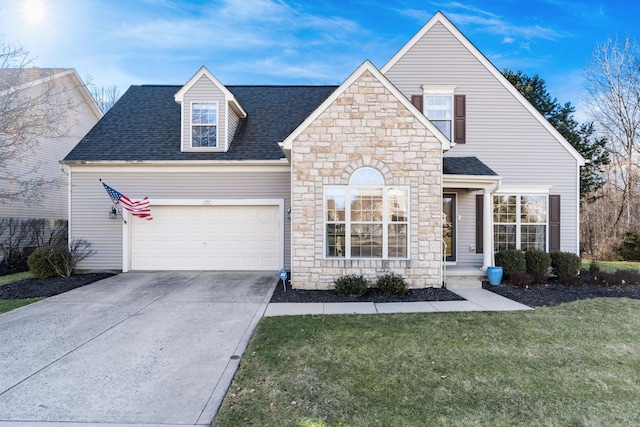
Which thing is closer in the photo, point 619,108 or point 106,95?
point 619,108

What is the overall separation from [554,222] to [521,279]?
317 centimetres

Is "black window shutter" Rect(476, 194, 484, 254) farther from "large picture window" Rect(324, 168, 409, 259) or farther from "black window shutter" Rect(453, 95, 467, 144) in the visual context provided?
"large picture window" Rect(324, 168, 409, 259)

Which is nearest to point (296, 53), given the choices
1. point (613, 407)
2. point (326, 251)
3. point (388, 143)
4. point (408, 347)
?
point (388, 143)

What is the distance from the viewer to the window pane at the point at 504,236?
31.8 ft

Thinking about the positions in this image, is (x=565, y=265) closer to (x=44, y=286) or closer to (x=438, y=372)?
(x=438, y=372)

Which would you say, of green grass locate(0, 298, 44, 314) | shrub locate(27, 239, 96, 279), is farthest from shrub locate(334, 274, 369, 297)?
shrub locate(27, 239, 96, 279)

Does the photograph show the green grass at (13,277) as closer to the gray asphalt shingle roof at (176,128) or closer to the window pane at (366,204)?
the gray asphalt shingle roof at (176,128)

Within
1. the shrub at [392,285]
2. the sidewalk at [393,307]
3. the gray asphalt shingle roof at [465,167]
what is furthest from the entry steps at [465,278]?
the gray asphalt shingle roof at [465,167]

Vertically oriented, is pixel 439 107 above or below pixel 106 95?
below

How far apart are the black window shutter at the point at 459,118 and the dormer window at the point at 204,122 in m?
8.03

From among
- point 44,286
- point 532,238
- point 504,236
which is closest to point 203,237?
point 44,286

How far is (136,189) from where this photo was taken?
9922 mm

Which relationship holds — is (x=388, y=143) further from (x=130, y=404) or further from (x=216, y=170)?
(x=130, y=404)

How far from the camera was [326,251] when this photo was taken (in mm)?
7574
